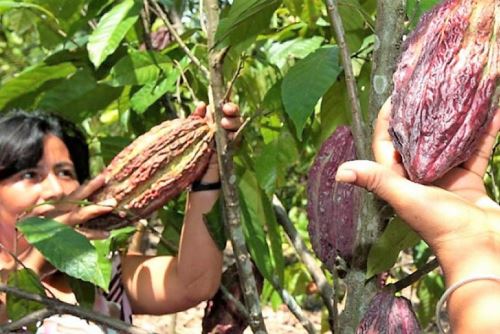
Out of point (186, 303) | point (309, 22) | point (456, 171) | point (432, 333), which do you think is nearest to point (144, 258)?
point (186, 303)

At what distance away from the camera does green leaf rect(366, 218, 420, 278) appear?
949mm

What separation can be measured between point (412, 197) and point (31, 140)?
1039 mm

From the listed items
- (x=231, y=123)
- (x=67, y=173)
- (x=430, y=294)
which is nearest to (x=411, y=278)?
(x=231, y=123)

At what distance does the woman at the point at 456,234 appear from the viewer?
0.78 metres

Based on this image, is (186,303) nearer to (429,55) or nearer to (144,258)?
(144,258)

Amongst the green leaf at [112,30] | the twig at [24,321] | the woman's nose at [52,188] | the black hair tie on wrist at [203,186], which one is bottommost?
the black hair tie on wrist at [203,186]

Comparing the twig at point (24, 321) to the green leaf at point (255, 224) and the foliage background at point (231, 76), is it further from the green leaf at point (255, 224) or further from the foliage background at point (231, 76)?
the green leaf at point (255, 224)

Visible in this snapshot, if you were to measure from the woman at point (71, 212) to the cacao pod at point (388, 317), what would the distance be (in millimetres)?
624

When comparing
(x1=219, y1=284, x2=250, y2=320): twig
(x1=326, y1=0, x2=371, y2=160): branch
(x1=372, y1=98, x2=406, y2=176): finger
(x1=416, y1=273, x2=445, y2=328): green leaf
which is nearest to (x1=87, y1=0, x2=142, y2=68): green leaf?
(x1=219, y1=284, x2=250, y2=320): twig

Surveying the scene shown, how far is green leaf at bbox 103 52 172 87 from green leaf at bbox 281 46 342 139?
16.8 inches

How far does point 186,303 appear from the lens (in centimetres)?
185

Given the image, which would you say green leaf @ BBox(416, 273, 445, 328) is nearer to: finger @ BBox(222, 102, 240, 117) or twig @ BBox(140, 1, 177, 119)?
twig @ BBox(140, 1, 177, 119)

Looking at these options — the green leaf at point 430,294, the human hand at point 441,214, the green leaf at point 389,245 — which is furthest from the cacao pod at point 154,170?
the green leaf at point 430,294

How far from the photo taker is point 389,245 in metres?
0.95
